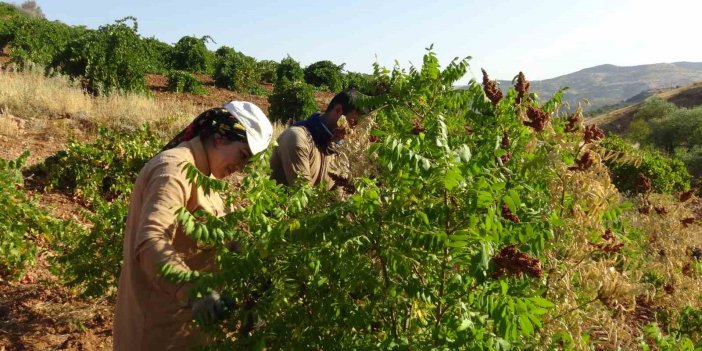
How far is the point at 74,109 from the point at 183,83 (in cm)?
872

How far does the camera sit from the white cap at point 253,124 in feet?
7.45

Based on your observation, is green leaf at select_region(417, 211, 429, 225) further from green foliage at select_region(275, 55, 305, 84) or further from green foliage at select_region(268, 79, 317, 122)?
green foliage at select_region(275, 55, 305, 84)

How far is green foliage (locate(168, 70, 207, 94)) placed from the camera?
18.6 metres

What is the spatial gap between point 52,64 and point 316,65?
52.1ft

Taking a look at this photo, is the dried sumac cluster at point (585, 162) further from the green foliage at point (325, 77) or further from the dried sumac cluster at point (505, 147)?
the green foliage at point (325, 77)

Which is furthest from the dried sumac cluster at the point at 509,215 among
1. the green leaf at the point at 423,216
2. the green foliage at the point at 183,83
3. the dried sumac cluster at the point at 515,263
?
the green foliage at the point at 183,83

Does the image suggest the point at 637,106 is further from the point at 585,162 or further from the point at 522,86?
the point at 585,162

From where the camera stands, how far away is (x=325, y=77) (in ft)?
94.2

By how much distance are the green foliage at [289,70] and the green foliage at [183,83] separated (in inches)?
322

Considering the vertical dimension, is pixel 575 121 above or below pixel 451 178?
above

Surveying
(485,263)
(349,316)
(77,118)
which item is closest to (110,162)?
(77,118)

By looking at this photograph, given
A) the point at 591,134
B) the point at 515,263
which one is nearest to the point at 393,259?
the point at 515,263

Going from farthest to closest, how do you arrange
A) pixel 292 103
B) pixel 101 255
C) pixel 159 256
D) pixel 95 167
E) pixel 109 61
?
1. pixel 292 103
2. pixel 109 61
3. pixel 95 167
4. pixel 101 255
5. pixel 159 256

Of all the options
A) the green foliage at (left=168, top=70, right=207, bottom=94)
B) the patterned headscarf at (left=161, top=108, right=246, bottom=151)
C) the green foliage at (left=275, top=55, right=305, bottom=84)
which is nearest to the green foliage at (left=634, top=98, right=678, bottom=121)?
the green foliage at (left=275, top=55, right=305, bottom=84)
